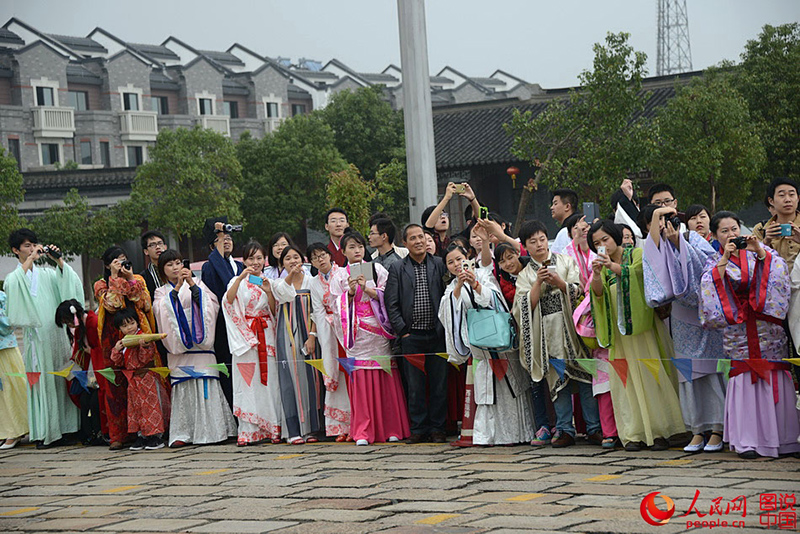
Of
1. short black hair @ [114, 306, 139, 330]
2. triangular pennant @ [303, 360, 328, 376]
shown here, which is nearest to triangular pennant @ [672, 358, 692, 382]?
triangular pennant @ [303, 360, 328, 376]

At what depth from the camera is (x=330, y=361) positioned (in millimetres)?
8750

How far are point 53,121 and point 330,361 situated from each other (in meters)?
38.3

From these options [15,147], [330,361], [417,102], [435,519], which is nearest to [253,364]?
[330,361]

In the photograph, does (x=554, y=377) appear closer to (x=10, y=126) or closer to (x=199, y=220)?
(x=199, y=220)

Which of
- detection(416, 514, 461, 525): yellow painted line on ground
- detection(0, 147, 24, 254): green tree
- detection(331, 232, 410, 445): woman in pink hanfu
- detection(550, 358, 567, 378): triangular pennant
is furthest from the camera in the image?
detection(0, 147, 24, 254): green tree

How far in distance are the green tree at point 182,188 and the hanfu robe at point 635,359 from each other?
26.1 meters

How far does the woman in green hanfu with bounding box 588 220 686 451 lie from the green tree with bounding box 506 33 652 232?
13.9 m

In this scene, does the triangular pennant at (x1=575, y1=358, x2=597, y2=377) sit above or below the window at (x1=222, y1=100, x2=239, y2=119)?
below

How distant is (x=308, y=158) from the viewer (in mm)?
35062

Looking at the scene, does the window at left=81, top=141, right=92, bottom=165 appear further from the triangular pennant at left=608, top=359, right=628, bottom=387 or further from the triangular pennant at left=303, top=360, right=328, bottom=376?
the triangular pennant at left=608, top=359, right=628, bottom=387

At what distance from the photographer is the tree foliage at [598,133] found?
21.7 m

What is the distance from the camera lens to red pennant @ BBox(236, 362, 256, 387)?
8.99 meters

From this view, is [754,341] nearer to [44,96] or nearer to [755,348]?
[755,348]

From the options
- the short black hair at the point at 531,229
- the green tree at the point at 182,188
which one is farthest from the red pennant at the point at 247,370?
the green tree at the point at 182,188
